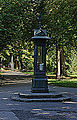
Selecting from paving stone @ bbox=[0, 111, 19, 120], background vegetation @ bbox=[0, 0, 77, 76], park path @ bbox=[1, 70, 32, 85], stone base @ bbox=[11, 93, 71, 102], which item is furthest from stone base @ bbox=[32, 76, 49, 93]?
park path @ bbox=[1, 70, 32, 85]

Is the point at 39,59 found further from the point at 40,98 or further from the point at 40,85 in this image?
the point at 40,98

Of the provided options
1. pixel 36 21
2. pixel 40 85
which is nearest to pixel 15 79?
pixel 36 21

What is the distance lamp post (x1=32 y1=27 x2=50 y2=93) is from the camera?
13.5 metres

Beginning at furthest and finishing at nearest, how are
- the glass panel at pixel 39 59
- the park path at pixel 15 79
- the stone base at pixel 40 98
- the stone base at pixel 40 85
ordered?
the park path at pixel 15 79 < the glass panel at pixel 39 59 < the stone base at pixel 40 85 < the stone base at pixel 40 98

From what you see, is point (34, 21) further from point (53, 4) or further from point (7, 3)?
point (7, 3)

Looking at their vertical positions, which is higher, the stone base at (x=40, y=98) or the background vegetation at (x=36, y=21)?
the background vegetation at (x=36, y=21)

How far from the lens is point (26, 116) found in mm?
8266

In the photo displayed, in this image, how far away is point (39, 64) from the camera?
13.7 metres

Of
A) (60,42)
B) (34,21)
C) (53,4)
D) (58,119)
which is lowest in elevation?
(58,119)

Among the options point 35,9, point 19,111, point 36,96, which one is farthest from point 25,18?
point 19,111

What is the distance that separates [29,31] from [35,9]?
2.41 meters

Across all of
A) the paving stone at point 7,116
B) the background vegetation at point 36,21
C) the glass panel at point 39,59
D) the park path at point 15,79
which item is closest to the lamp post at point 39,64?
the glass panel at point 39,59

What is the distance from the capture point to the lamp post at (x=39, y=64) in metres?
13.5

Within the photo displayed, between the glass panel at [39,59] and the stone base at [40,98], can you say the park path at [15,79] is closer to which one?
the glass panel at [39,59]
